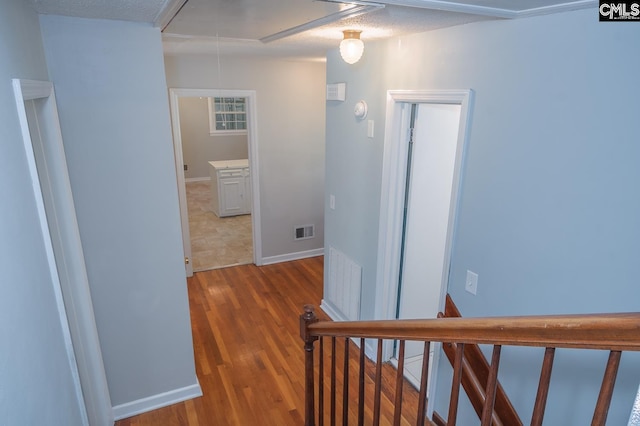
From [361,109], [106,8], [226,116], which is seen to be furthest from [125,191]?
[226,116]

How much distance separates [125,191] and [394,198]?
1725 mm

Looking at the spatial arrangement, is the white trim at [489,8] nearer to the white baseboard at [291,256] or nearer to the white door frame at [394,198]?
the white door frame at [394,198]

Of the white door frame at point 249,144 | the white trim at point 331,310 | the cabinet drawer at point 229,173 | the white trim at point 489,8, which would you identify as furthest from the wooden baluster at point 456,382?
the cabinet drawer at point 229,173

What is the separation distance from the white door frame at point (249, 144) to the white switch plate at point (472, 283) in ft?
10.2

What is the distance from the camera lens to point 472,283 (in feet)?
6.92

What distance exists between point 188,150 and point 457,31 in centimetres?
769

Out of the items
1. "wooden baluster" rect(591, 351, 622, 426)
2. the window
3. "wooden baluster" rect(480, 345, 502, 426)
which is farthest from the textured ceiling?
the window

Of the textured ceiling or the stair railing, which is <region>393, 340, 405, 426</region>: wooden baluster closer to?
the stair railing

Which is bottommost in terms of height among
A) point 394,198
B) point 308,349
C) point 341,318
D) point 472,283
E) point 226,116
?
point 341,318

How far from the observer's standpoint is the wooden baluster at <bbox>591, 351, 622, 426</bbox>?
71cm

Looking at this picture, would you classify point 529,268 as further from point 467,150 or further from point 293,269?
point 293,269

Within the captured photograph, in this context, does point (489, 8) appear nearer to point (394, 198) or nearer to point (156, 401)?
point (394, 198)

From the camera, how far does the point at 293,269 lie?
4.92 metres

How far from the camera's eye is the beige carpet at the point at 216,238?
202 inches
